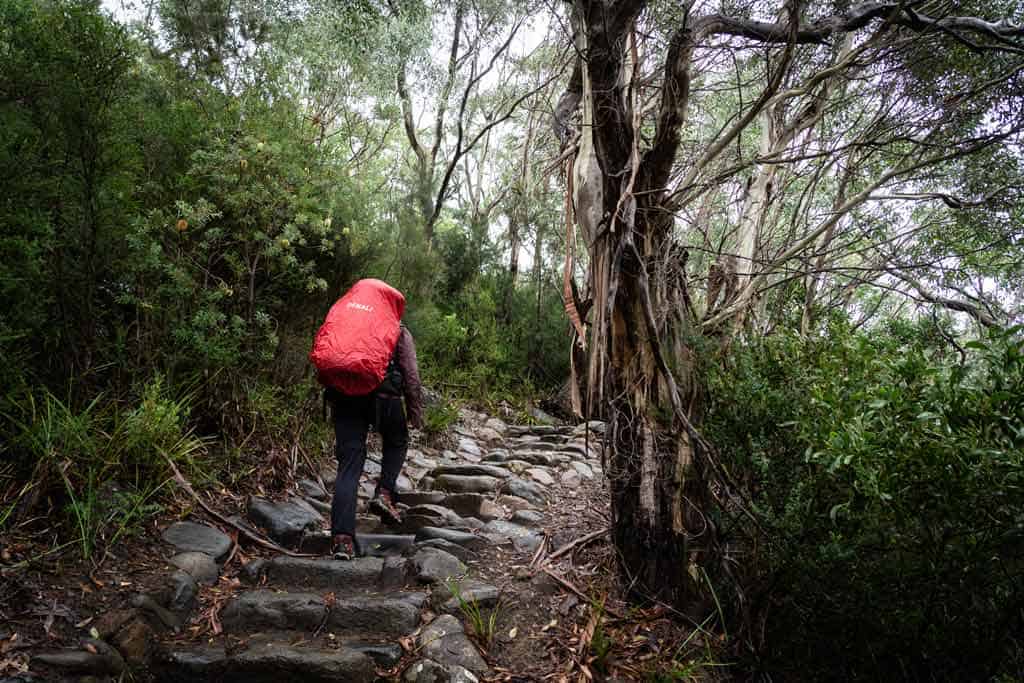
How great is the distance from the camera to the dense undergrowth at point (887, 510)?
2.12m

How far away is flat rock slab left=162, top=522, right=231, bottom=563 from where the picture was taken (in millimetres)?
3906

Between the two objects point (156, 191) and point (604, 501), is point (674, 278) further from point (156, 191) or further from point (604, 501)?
point (156, 191)

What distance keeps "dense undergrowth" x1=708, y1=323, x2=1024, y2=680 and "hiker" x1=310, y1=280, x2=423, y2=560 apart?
2.29m

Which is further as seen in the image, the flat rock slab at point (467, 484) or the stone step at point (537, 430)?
the stone step at point (537, 430)

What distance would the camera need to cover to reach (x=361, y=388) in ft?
13.6

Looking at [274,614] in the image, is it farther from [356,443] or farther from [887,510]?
[887,510]

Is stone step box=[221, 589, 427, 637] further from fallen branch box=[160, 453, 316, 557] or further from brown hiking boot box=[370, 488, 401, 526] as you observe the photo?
brown hiking boot box=[370, 488, 401, 526]

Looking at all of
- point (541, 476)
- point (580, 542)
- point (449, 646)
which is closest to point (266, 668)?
point (449, 646)

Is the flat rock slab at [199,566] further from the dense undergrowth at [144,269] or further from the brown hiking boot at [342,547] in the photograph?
the brown hiking boot at [342,547]

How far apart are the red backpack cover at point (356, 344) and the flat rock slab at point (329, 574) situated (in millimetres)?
1065

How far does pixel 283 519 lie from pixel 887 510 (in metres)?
3.79

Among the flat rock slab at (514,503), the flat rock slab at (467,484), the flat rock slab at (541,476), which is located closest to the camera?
the flat rock slab at (514,503)

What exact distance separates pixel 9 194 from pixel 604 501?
15.6 feet

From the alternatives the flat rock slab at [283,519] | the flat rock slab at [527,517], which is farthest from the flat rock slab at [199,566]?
the flat rock slab at [527,517]
